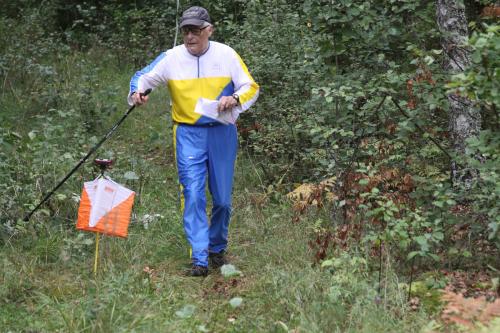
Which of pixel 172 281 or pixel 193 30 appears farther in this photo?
pixel 193 30

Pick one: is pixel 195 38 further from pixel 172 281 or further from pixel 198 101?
pixel 172 281

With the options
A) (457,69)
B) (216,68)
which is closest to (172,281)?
(216,68)

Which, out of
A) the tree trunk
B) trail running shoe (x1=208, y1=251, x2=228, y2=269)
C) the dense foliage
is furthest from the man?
the tree trunk

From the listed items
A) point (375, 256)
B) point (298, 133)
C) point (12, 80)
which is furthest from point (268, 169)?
point (12, 80)

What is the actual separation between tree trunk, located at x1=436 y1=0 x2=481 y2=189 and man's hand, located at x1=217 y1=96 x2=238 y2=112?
191 centimetres

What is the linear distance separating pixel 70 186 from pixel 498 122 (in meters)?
4.52

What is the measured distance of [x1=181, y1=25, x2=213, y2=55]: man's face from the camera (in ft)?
19.5

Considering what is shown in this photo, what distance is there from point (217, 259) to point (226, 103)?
1428mm

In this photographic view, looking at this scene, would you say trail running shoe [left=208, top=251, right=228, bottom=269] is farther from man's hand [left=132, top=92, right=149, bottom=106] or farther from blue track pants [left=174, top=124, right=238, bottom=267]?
man's hand [left=132, top=92, right=149, bottom=106]

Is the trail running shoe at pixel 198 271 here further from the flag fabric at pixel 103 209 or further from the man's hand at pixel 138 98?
the man's hand at pixel 138 98

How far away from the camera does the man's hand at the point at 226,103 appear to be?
5.82 meters

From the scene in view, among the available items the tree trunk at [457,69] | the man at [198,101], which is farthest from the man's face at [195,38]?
the tree trunk at [457,69]

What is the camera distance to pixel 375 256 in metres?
5.54

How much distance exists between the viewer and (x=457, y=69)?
6391 millimetres
